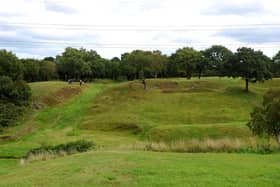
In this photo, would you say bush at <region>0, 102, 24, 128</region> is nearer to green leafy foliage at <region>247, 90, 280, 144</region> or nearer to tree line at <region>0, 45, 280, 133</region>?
tree line at <region>0, 45, 280, 133</region>

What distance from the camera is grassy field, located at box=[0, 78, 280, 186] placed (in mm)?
12953

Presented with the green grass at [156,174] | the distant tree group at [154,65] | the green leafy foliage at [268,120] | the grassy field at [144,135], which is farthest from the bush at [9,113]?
the green grass at [156,174]

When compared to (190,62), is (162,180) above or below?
below

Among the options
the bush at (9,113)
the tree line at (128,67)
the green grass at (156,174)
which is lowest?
the bush at (9,113)

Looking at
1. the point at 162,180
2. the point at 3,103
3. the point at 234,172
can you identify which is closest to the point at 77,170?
the point at 162,180

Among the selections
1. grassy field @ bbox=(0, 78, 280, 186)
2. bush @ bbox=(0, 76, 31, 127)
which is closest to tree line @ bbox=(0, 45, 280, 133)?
bush @ bbox=(0, 76, 31, 127)

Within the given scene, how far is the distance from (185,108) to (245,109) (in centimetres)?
852

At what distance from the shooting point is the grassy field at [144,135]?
1295 cm

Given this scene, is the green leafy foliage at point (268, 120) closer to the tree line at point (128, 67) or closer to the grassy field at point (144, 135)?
the grassy field at point (144, 135)

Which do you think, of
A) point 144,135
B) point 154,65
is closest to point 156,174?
point 144,135

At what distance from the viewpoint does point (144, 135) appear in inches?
1698

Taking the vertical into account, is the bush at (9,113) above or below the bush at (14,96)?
below

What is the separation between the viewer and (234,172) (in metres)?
13.6

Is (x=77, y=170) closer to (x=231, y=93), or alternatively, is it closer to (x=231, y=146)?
(x=231, y=146)
